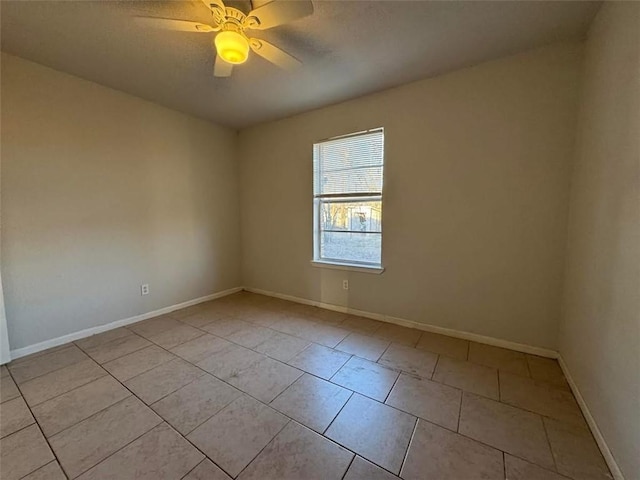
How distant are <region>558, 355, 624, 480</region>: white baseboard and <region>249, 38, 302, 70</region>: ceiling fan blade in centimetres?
287

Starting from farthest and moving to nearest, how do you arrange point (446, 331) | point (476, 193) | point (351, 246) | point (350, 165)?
point (351, 246), point (350, 165), point (446, 331), point (476, 193)

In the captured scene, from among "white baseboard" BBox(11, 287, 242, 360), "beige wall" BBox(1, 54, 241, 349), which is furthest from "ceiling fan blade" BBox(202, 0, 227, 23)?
"white baseboard" BBox(11, 287, 242, 360)

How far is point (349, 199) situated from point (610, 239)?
2158 millimetres

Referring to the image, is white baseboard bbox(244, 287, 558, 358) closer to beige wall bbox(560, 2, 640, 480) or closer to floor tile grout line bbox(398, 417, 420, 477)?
Answer: beige wall bbox(560, 2, 640, 480)

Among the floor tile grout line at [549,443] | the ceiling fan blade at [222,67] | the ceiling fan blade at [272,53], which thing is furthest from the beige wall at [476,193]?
the ceiling fan blade at [222,67]

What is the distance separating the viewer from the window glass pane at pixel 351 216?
295 cm

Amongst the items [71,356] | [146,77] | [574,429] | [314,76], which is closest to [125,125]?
[146,77]

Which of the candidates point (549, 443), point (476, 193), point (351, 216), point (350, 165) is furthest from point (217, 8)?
point (549, 443)

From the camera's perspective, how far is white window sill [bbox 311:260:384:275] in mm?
2904

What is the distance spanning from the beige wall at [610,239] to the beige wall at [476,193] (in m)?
0.20

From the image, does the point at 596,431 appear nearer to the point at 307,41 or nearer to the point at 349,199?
the point at 349,199

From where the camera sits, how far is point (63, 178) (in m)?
2.38

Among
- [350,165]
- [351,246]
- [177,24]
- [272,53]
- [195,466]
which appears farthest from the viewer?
[351,246]

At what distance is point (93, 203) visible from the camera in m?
2.57
